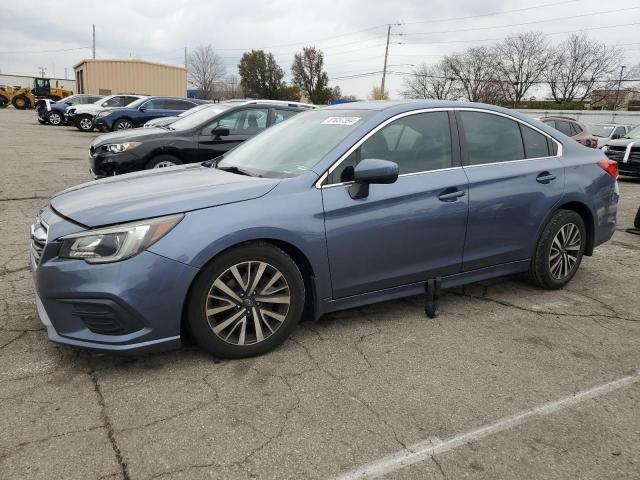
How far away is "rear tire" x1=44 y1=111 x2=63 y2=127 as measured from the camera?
2676cm

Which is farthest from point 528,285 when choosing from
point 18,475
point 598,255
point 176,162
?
point 176,162

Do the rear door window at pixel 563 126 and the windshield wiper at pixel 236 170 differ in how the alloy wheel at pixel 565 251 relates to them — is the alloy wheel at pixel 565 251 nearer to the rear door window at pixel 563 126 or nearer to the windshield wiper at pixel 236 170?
the windshield wiper at pixel 236 170

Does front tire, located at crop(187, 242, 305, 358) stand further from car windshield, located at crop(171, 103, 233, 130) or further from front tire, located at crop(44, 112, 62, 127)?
front tire, located at crop(44, 112, 62, 127)

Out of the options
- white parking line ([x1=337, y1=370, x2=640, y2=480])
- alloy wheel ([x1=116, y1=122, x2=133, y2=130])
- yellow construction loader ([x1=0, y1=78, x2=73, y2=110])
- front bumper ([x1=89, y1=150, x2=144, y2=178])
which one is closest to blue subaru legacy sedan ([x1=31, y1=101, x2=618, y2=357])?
white parking line ([x1=337, y1=370, x2=640, y2=480])

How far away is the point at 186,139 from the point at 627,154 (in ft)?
36.4

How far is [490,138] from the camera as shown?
4086 mm

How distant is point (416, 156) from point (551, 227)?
1467 mm

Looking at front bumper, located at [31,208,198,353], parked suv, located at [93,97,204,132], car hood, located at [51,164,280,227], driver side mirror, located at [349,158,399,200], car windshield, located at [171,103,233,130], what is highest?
parked suv, located at [93,97,204,132]

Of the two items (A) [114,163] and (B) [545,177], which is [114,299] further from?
(A) [114,163]

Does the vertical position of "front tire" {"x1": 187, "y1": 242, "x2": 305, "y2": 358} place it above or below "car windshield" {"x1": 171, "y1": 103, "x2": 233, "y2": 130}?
below

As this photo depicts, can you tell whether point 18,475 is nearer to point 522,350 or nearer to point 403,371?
point 403,371

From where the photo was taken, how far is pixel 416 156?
370 centimetres

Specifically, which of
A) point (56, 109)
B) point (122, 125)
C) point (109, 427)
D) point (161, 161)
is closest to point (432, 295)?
point (109, 427)

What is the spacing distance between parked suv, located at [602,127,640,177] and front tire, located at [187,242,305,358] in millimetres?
12254
